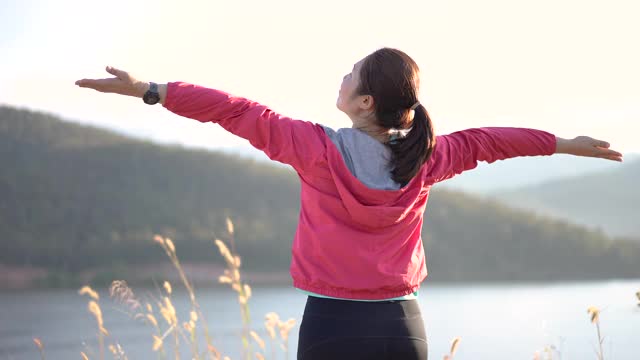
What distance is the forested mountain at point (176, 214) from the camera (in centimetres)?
2730

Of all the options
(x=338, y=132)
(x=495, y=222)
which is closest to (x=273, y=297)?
(x=495, y=222)

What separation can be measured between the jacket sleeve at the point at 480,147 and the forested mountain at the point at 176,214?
79.5 ft

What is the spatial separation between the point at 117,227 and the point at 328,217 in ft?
88.5

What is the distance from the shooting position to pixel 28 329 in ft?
56.5

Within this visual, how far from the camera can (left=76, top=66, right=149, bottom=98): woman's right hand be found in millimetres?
1741

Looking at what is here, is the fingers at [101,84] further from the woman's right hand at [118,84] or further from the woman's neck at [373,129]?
the woman's neck at [373,129]

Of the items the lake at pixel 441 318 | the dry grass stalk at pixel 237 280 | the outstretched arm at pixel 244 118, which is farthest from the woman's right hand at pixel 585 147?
the lake at pixel 441 318

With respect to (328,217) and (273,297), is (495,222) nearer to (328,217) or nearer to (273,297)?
Answer: (273,297)

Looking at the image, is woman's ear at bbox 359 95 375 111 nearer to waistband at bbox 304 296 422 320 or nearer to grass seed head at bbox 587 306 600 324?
waistband at bbox 304 296 422 320

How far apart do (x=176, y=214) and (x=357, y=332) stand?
26988 mm

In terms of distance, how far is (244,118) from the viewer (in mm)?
1793

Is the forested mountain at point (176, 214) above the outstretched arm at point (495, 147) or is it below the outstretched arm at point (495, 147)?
below

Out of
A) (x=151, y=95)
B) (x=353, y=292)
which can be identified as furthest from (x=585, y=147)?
(x=151, y=95)

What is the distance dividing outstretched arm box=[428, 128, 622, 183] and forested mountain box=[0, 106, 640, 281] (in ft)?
79.3
